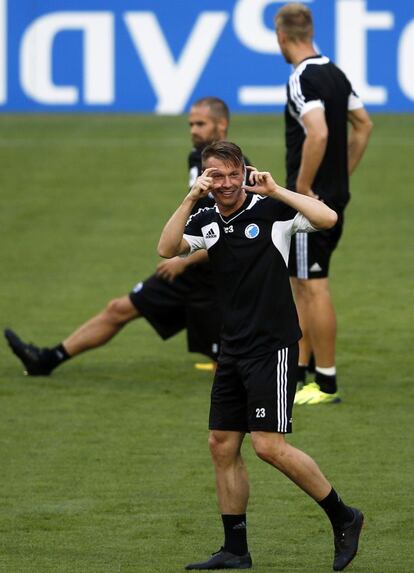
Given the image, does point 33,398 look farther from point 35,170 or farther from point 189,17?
point 189,17

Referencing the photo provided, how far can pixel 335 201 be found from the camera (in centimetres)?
931

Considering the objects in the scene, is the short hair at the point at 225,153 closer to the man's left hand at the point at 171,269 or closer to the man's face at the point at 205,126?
the man's face at the point at 205,126

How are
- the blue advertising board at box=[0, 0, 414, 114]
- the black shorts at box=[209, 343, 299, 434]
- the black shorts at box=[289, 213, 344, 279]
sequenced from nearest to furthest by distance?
the black shorts at box=[209, 343, 299, 434]
the black shorts at box=[289, 213, 344, 279]
the blue advertising board at box=[0, 0, 414, 114]

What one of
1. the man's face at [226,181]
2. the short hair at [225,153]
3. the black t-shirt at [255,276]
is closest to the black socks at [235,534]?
the black t-shirt at [255,276]

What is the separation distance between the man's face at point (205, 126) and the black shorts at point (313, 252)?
809 millimetres

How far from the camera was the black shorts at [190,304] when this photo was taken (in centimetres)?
977

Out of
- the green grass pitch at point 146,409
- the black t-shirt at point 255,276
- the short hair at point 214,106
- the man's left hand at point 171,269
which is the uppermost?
the short hair at point 214,106

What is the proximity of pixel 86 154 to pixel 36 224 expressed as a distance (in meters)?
3.46

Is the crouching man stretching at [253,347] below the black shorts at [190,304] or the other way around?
the other way around

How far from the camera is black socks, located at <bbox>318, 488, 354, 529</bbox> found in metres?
6.24

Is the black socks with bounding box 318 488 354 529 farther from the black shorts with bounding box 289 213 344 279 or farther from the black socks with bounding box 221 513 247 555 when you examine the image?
Answer: the black shorts with bounding box 289 213 344 279

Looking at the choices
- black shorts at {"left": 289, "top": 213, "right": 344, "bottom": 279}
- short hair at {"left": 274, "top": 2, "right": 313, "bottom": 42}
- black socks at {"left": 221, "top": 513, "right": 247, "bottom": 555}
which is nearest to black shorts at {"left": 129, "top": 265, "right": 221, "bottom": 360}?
black shorts at {"left": 289, "top": 213, "right": 344, "bottom": 279}

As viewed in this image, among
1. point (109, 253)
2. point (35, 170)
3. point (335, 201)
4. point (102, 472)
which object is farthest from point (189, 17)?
point (102, 472)

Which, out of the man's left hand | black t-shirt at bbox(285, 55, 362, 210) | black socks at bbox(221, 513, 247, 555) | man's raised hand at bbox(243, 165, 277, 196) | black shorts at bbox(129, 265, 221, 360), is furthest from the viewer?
black shorts at bbox(129, 265, 221, 360)
